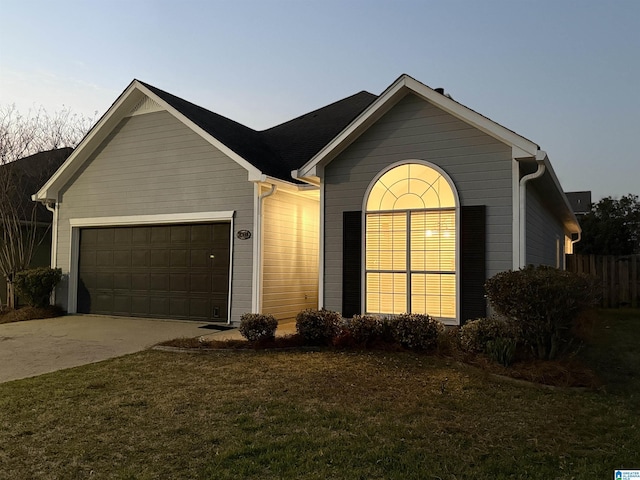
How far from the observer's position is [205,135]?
10562mm

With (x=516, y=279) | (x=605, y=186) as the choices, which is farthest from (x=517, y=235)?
(x=605, y=186)

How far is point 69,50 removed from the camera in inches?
546

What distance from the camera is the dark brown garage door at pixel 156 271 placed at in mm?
10688

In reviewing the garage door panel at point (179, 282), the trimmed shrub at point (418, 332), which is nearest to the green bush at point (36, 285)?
the garage door panel at point (179, 282)

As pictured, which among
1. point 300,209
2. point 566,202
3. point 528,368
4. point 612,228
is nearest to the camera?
point 528,368

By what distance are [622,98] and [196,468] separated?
27283 mm

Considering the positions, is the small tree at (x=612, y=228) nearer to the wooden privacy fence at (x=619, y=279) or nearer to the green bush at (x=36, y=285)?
the wooden privacy fence at (x=619, y=279)

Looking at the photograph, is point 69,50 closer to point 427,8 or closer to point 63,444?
point 427,8

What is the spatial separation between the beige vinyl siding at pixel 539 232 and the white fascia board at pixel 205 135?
5304 millimetres

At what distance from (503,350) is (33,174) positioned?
13.8 metres

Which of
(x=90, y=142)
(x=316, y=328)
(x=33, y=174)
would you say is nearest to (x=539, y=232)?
(x=316, y=328)

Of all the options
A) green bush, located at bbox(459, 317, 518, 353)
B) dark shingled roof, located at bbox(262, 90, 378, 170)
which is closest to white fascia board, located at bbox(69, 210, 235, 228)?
dark shingled roof, located at bbox(262, 90, 378, 170)

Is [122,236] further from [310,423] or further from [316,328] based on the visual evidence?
[310,423]

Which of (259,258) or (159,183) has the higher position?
(159,183)
